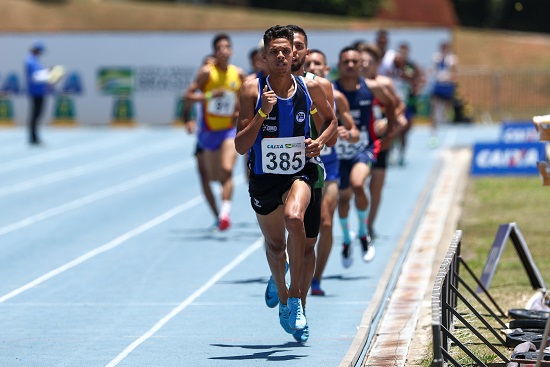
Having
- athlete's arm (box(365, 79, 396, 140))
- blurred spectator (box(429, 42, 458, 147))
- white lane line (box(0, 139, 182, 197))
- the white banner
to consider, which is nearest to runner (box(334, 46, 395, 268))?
athlete's arm (box(365, 79, 396, 140))

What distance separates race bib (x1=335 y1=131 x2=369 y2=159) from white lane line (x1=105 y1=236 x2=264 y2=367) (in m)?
1.58

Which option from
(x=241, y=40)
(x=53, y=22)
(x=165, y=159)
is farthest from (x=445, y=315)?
(x=53, y=22)

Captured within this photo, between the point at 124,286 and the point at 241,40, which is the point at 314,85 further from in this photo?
the point at 241,40

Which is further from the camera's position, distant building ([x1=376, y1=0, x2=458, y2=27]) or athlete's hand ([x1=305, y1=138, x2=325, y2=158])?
distant building ([x1=376, y1=0, x2=458, y2=27])

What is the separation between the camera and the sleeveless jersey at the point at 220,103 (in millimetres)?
14922

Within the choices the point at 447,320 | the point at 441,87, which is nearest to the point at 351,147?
Answer: the point at 447,320

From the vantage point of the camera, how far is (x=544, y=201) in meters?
17.5

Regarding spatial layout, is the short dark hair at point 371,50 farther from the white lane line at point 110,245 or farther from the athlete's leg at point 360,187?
the white lane line at point 110,245

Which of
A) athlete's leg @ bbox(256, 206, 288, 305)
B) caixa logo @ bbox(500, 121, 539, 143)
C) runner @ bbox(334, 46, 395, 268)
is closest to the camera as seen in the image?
athlete's leg @ bbox(256, 206, 288, 305)

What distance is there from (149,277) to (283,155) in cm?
379

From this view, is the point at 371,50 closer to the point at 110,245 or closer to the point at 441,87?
the point at 110,245

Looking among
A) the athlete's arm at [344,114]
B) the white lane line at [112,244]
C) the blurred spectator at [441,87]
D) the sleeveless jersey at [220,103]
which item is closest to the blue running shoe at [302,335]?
the athlete's arm at [344,114]

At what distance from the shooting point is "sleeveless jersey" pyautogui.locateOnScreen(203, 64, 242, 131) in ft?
49.0

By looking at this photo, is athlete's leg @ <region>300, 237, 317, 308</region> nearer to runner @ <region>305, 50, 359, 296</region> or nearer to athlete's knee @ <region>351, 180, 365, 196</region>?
runner @ <region>305, 50, 359, 296</region>
